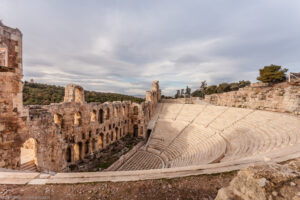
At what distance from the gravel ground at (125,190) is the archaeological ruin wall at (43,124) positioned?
5.13m

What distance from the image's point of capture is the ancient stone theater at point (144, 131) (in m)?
5.67

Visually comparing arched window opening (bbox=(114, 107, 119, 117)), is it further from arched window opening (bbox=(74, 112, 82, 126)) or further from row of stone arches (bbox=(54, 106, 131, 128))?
arched window opening (bbox=(74, 112, 82, 126))

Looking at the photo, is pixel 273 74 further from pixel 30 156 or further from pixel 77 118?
pixel 30 156

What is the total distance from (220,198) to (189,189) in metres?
1.21

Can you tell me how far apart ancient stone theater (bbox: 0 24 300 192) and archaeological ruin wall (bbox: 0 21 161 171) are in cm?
3

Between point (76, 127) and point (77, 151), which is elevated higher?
point (76, 127)

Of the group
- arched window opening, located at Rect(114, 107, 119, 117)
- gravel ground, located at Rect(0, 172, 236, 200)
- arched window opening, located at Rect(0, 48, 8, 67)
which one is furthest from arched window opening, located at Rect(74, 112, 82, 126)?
gravel ground, located at Rect(0, 172, 236, 200)

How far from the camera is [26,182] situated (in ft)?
11.4

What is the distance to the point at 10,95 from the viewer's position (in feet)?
21.9

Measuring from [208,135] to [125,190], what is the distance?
51.7ft

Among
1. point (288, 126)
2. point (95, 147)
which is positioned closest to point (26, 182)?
point (95, 147)

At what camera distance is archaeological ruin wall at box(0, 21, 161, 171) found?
649cm

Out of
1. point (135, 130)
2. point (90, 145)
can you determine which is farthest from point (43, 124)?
point (135, 130)

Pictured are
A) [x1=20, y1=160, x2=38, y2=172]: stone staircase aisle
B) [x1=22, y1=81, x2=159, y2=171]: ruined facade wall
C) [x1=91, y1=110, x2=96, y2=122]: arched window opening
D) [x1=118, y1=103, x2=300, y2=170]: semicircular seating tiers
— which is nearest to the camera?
[x1=20, y1=160, x2=38, y2=172]: stone staircase aisle
